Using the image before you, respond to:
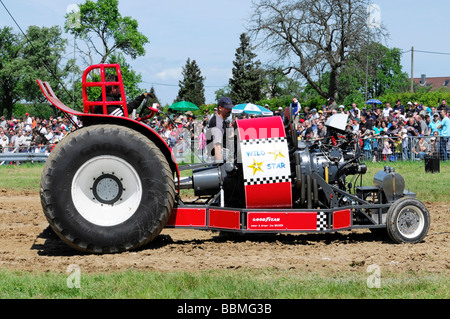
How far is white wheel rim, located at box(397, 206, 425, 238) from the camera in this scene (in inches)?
271

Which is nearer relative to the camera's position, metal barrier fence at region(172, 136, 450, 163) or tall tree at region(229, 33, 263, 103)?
metal barrier fence at region(172, 136, 450, 163)

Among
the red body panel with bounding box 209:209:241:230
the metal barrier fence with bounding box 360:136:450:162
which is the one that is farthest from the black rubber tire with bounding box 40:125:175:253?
the metal barrier fence with bounding box 360:136:450:162

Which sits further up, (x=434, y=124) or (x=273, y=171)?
(x=434, y=124)

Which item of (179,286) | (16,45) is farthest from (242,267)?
(16,45)

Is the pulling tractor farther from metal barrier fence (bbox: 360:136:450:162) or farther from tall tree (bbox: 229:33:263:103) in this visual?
tall tree (bbox: 229:33:263:103)

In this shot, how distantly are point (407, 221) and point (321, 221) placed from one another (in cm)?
116

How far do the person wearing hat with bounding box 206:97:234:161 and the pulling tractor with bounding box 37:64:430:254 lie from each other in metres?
0.26

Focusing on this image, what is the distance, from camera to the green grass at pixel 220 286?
4566 mm

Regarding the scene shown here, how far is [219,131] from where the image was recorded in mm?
7285

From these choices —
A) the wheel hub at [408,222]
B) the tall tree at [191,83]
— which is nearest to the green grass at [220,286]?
the wheel hub at [408,222]

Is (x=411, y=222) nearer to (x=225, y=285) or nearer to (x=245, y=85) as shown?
(x=225, y=285)

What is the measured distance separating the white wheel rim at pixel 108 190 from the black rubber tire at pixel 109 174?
3cm

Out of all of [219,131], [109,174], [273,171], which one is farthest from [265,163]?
[109,174]
